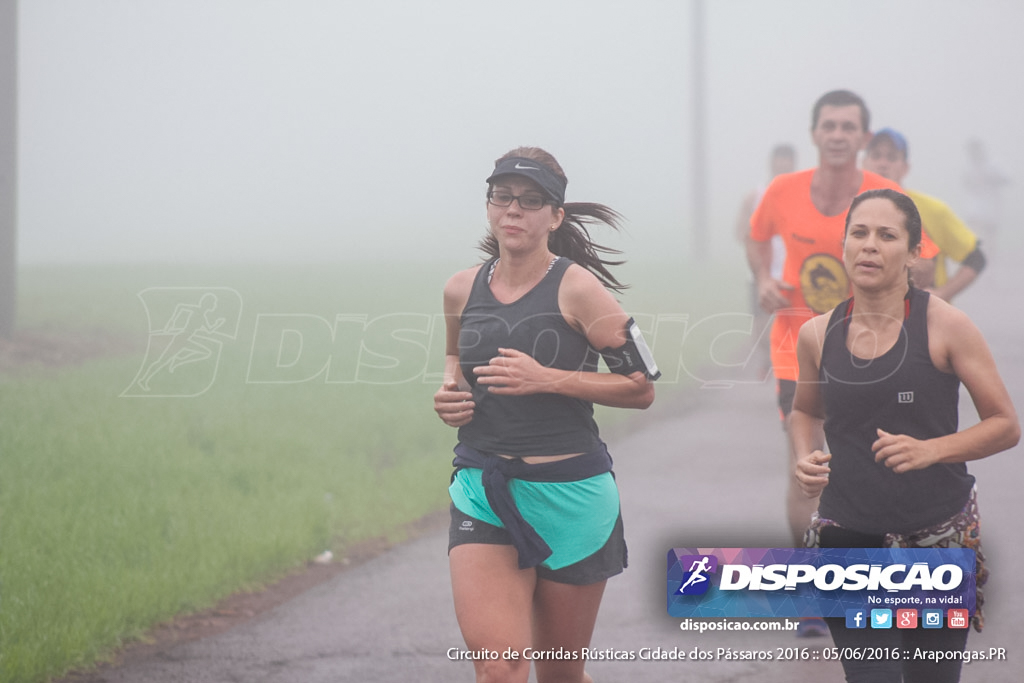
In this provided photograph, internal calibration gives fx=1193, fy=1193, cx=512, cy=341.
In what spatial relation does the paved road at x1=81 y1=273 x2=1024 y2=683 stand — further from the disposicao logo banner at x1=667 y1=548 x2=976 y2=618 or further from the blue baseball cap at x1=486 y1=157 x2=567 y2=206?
the blue baseball cap at x1=486 y1=157 x2=567 y2=206

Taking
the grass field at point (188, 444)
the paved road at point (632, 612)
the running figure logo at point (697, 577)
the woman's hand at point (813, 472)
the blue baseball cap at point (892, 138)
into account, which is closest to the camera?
the woman's hand at point (813, 472)

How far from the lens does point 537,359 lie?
12.5 feet

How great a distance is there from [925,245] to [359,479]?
4486 millimetres

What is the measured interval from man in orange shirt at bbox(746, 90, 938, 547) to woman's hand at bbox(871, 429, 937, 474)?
1899mm

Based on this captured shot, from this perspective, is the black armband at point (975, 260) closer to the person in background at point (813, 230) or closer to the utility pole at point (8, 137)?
the person in background at point (813, 230)

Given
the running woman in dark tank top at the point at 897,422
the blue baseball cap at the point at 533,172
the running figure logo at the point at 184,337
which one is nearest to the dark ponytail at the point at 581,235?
the blue baseball cap at the point at 533,172

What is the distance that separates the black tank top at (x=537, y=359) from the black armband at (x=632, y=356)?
0.26 feet

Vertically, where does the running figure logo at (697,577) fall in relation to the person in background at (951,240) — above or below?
below

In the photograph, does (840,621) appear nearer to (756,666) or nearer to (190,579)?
(756,666)

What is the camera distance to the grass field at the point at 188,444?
5.80 metres

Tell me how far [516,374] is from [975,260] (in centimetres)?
306

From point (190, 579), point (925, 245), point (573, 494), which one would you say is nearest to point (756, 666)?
point (573, 494)

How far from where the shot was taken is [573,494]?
381 centimetres

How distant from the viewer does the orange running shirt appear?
5434 millimetres
